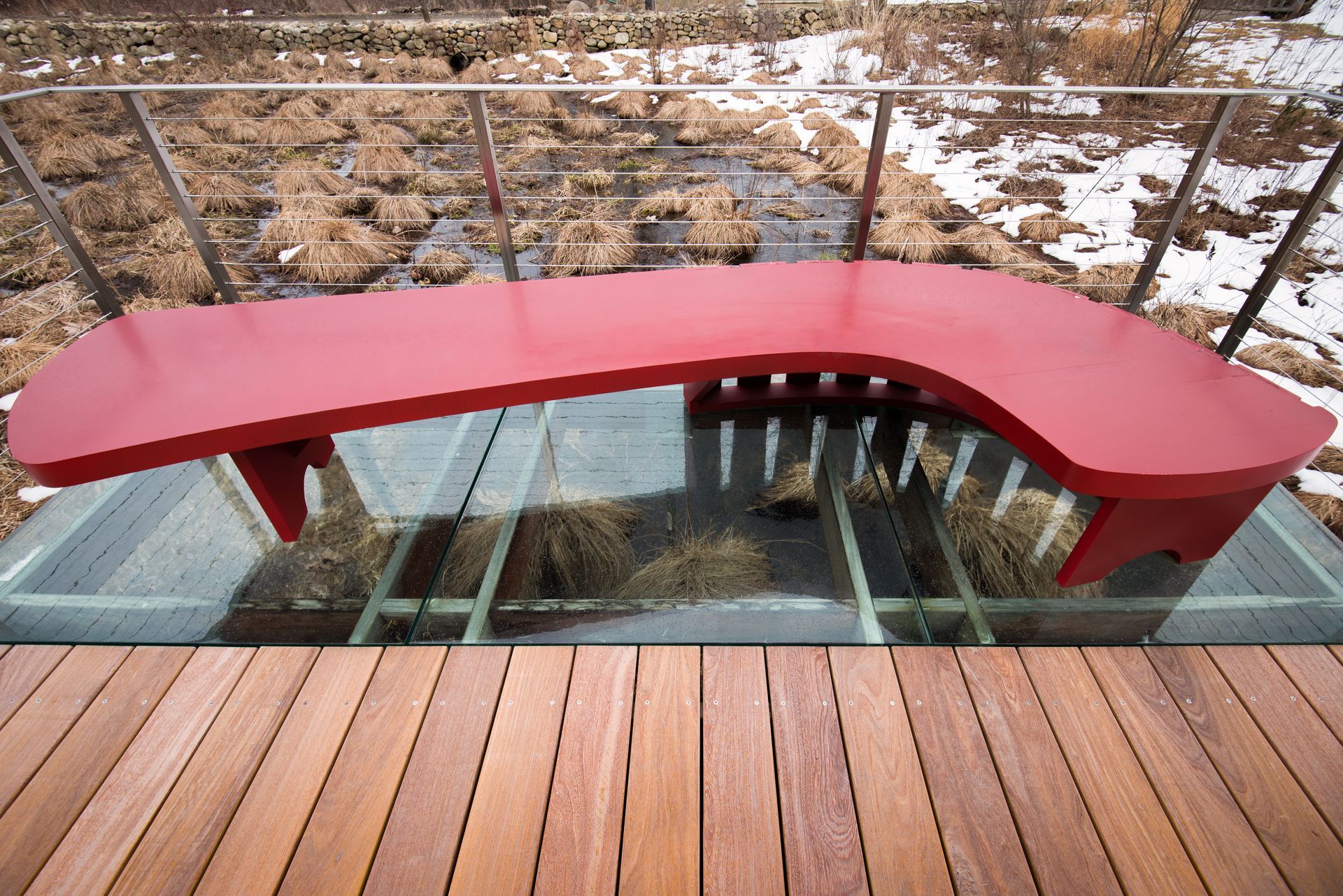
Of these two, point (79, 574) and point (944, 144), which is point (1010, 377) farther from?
point (944, 144)

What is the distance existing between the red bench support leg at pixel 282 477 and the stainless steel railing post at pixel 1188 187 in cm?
253

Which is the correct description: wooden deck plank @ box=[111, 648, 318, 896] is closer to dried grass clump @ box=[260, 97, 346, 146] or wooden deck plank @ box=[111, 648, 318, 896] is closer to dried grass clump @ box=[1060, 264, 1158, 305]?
dried grass clump @ box=[1060, 264, 1158, 305]

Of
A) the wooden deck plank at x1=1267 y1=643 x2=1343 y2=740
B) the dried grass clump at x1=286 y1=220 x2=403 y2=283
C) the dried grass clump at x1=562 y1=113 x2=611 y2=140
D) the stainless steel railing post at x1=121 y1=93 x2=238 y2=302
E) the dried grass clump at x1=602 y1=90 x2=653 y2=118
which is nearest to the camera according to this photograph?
the wooden deck plank at x1=1267 y1=643 x2=1343 y2=740

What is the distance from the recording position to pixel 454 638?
133 cm

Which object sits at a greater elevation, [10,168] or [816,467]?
[10,168]

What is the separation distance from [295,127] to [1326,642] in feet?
30.3

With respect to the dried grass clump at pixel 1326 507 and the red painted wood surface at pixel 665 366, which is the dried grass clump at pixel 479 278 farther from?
the dried grass clump at pixel 1326 507

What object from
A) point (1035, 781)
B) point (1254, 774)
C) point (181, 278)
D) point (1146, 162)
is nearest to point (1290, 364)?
point (1146, 162)

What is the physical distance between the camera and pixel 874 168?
1.93 m

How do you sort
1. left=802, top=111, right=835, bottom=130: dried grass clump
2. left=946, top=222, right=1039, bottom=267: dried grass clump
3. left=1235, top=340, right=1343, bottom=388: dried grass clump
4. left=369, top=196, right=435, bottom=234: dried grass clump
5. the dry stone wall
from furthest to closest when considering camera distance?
the dry stone wall < left=802, top=111, right=835, bottom=130: dried grass clump < left=369, top=196, right=435, bottom=234: dried grass clump < left=946, top=222, right=1039, bottom=267: dried grass clump < left=1235, top=340, right=1343, bottom=388: dried grass clump

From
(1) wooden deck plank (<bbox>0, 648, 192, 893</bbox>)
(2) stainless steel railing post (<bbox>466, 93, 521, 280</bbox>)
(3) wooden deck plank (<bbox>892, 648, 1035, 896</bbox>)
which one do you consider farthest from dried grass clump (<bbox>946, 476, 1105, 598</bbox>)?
(1) wooden deck plank (<bbox>0, 648, 192, 893</bbox>)

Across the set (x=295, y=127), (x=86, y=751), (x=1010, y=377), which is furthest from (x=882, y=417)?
(x=295, y=127)

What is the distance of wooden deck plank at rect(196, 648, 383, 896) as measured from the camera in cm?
100

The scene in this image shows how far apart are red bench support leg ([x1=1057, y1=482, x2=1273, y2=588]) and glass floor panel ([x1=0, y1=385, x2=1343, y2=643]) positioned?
0.06m
